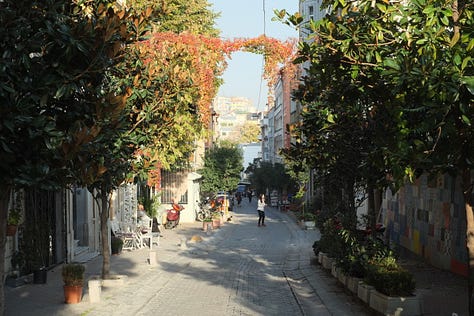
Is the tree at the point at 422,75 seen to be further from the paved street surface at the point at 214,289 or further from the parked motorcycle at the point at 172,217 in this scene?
the parked motorcycle at the point at 172,217

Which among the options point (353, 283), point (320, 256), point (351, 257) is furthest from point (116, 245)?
point (353, 283)

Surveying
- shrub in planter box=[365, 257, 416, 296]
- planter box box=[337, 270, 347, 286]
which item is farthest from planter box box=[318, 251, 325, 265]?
shrub in planter box=[365, 257, 416, 296]

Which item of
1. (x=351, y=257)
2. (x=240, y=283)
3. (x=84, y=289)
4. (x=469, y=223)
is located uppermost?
(x=469, y=223)

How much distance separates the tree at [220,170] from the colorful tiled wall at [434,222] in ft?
73.4

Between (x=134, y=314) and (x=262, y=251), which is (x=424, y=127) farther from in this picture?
(x=262, y=251)

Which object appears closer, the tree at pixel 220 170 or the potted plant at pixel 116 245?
the potted plant at pixel 116 245

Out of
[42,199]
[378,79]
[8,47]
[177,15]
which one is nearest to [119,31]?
[8,47]

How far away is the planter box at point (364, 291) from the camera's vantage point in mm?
11750

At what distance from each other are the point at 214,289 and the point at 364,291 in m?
4.09

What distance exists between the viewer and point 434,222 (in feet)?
57.6

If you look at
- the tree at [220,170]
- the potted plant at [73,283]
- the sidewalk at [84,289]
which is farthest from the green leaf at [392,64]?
the tree at [220,170]

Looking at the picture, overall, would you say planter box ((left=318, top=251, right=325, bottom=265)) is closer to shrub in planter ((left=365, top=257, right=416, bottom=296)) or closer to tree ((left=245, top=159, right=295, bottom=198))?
shrub in planter ((left=365, top=257, right=416, bottom=296))

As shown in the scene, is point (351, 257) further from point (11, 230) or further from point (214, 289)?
point (11, 230)

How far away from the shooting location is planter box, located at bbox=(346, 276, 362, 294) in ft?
42.6
